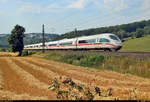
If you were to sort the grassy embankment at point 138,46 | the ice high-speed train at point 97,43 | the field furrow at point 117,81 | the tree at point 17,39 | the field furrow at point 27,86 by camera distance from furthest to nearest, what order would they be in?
the tree at point 17,39 → the grassy embankment at point 138,46 → the ice high-speed train at point 97,43 → the field furrow at point 117,81 → the field furrow at point 27,86

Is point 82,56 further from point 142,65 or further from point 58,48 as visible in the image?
point 58,48

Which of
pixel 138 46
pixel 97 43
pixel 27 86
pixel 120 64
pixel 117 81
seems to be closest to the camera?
pixel 27 86

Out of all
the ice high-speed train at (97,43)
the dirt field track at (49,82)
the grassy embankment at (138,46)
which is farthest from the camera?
the grassy embankment at (138,46)

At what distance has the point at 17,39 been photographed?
69.4 m

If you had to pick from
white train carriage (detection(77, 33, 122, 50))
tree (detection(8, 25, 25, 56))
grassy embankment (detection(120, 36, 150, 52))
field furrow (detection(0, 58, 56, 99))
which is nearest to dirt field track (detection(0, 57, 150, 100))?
field furrow (detection(0, 58, 56, 99))

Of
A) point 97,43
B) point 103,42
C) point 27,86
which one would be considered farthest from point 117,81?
point 97,43

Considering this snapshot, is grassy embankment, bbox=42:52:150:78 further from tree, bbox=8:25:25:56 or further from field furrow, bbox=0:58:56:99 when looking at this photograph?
tree, bbox=8:25:25:56

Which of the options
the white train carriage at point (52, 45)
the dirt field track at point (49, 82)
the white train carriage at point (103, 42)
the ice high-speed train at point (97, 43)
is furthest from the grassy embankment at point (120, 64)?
the white train carriage at point (52, 45)

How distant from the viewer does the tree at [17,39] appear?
68.4 meters

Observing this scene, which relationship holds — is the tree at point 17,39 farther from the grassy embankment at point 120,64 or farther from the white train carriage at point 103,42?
the grassy embankment at point 120,64

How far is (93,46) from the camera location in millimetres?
31922

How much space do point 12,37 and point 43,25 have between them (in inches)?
948

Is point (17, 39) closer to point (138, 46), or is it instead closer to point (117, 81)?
point (138, 46)

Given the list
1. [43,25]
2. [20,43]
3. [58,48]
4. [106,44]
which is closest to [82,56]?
[106,44]
